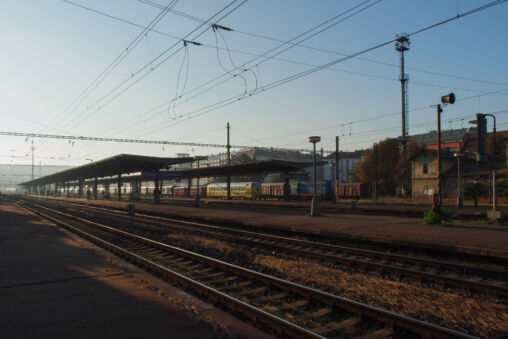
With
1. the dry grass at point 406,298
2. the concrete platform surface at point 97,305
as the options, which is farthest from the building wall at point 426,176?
the concrete platform surface at point 97,305

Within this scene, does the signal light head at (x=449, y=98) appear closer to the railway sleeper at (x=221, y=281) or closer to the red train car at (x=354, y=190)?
the railway sleeper at (x=221, y=281)

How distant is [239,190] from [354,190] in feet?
57.9

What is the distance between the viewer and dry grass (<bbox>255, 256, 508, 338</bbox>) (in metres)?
5.07

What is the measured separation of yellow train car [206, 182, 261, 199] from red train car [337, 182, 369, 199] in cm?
1235

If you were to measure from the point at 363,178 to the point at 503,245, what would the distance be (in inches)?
1938

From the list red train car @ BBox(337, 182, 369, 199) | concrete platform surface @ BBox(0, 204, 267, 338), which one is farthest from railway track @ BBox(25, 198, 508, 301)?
red train car @ BBox(337, 182, 369, 199)

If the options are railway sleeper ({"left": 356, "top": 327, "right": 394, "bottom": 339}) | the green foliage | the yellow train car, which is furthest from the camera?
the yellow train car

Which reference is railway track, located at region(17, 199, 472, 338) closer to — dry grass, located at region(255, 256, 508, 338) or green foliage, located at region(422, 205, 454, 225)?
dry grass, located at region(255, 256, 508, 338)

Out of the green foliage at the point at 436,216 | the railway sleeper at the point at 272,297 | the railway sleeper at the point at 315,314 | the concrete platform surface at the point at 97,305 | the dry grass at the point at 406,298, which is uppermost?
the green foliage at the point at 436,216

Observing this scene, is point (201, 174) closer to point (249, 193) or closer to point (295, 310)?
point (249, 193)

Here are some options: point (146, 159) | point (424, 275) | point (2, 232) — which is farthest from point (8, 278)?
point (146, 159)

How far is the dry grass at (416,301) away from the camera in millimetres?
5070

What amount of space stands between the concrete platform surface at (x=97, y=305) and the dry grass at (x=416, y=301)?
2600 millimetres

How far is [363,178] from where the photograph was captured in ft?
187
